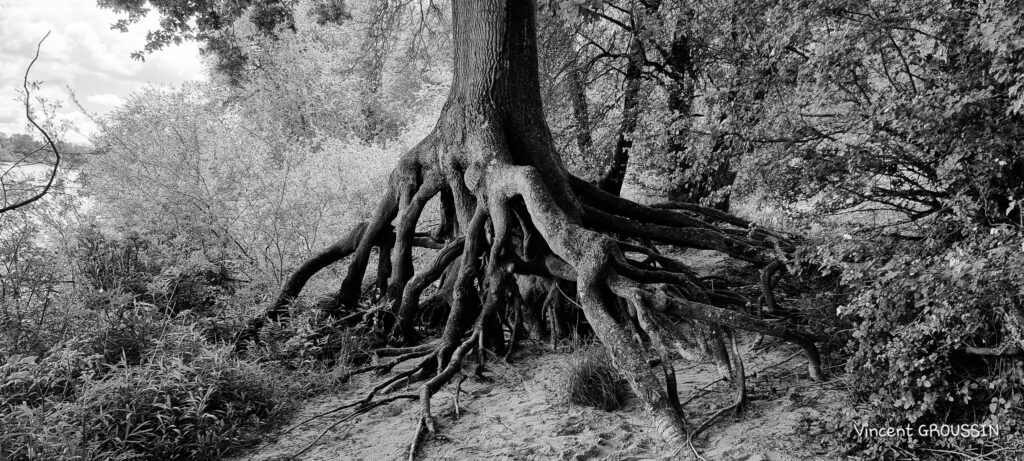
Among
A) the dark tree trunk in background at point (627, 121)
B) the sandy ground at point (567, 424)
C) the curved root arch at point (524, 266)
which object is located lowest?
the sandy ground at point (567, 424)

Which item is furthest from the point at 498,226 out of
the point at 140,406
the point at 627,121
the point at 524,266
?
the point at 627,121

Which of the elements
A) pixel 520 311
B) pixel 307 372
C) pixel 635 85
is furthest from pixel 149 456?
pixel 635 85

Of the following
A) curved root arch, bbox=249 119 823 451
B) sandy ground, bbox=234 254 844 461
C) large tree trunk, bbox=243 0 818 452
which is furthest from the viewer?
large tree trunk, bbox=243 0 818 452

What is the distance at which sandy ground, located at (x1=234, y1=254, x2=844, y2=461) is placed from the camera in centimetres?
314

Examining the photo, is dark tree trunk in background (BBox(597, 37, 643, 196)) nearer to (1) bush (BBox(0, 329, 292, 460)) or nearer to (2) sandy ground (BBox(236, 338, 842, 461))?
(2) sandy ground (BBox(236, 338, 842, 461))

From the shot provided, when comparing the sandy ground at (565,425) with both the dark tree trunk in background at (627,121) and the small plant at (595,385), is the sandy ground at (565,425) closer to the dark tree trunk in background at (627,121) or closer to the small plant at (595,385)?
the small plant at (595,385)

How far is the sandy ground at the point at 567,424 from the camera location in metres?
3.14

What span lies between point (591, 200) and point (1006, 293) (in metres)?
3.69

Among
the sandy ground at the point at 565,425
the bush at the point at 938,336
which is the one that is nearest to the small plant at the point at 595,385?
the sandy ground at the point at 565,425

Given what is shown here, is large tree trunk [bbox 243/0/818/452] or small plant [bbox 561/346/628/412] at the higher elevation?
large tree trunk [bbox 243/0/818/452]

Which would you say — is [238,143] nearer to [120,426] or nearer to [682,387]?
[120,426]

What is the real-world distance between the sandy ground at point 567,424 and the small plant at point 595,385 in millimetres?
76

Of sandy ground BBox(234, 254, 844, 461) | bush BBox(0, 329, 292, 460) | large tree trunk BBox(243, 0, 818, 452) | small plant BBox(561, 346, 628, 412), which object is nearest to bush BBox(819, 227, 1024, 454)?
sandy ground BBox(234, 254, 844, 461)

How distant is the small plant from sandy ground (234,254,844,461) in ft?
0.25
